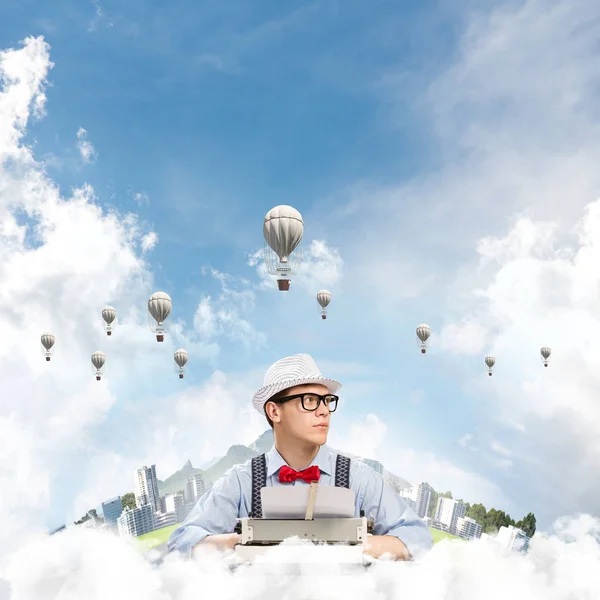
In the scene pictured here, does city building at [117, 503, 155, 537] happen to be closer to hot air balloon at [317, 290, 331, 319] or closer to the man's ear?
the man's ear

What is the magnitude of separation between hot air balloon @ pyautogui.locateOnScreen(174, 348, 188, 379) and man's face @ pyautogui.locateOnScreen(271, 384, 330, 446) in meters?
39.5

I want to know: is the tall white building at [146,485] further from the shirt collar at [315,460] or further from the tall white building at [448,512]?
the shirt collar at [315,460]

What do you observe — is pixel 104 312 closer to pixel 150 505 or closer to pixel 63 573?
pixel 150 505

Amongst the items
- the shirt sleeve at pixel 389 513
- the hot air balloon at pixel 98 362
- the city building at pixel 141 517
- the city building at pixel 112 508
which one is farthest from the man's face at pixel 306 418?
the hot air balloon at pixel 98 362

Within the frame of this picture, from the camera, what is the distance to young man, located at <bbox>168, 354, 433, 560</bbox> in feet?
18.1

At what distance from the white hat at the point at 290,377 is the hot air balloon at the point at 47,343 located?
41909mm

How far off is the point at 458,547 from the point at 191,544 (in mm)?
2311

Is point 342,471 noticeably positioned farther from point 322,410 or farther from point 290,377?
point 290,377

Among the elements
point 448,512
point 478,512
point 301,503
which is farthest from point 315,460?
point 478,512

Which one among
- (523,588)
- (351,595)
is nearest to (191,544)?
(351,595)

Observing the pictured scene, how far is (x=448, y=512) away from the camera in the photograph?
22.6m

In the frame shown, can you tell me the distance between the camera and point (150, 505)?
64.1 ft

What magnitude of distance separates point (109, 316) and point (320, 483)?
1557 inches

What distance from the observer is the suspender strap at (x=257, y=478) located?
5.59 meters
